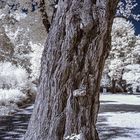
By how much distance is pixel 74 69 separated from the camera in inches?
236

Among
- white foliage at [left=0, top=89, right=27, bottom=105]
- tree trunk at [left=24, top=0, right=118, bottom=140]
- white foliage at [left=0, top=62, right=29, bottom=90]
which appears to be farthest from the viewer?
white foliage at [left=0, top=62, right=29, bottom=90]

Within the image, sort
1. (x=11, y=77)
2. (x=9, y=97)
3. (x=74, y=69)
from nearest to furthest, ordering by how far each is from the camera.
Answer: (x=74, y=69) < (x=9, y=97) < (x=11, y=77)

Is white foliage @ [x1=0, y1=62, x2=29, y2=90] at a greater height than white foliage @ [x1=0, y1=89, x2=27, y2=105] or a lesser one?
greater

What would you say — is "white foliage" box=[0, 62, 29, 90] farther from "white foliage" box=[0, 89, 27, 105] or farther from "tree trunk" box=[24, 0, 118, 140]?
"tree trunk" box=[24, 0, 118, 140]

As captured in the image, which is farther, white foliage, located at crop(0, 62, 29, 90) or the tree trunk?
white foliage, located at crop(0, 62, 29, 90)

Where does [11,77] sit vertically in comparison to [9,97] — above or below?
above

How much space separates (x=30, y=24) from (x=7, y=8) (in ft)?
4.67

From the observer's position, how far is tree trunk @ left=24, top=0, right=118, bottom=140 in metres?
5.98

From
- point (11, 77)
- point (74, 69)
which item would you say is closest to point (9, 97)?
point (11, 77)

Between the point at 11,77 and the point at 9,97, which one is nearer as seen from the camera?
the point at 9,97

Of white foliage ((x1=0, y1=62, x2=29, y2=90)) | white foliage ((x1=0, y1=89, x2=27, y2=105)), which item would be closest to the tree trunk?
white foliage ((x1=0, y1=89, x2=27, y2=105))

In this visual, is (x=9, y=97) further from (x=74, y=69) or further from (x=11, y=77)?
(x=74, y=69)

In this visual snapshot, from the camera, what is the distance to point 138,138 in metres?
13.4

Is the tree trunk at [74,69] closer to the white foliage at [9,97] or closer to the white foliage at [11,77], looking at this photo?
the white foliage at [9,97]
